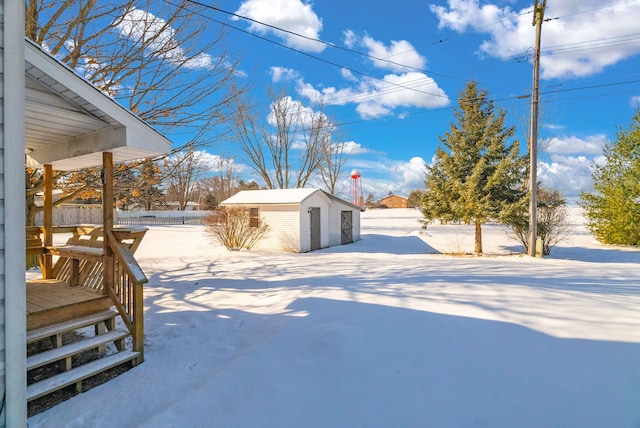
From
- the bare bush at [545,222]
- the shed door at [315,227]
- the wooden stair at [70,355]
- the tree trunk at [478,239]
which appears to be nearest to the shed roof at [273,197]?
the shed door at [315,227]

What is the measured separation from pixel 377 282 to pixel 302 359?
3257 mm

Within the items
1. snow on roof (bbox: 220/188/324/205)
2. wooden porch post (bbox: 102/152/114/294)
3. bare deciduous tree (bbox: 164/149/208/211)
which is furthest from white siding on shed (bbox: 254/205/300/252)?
wooden porch post (bbox: 102/152/114/294)

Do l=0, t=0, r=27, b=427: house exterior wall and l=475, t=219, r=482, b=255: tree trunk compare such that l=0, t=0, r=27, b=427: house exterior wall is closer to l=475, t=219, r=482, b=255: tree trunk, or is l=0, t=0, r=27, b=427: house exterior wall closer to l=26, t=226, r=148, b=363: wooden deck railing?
l=26, t=226, r=148, b=363: wooden deck railing

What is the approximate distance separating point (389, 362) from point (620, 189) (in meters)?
17.2

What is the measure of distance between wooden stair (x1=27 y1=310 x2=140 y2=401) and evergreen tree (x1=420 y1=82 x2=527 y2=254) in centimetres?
1354

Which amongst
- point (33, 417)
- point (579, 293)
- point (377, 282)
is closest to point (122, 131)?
point (33, 417)

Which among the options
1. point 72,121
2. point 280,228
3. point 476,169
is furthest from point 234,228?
point 72,121

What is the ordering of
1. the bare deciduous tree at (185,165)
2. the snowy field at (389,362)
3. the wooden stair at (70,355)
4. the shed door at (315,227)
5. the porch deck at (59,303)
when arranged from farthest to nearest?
the shed door at (315,227)
the bare deciduous tree at (185,165)
the porch deck at (59,303)
the wooden stair at (70,355)
the snowy field at (389,362)

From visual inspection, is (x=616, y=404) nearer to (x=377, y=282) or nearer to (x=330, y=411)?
(x=330, y=411)

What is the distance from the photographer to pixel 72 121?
11.8 feet

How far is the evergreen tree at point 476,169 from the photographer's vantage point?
13.8 meters

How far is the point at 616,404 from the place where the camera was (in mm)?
2162

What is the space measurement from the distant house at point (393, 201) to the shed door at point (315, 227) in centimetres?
6155

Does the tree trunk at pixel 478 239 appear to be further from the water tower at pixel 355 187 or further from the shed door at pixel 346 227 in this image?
the water tower at pixel 355 187
